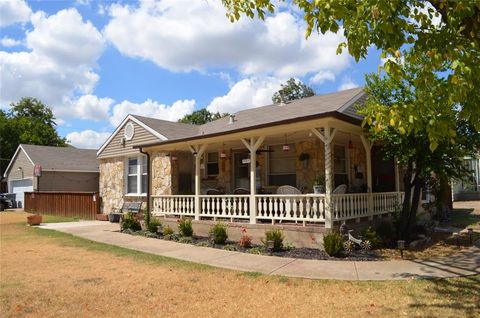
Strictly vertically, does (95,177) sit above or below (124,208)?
above

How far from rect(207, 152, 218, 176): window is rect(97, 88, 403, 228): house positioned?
0.14 ft

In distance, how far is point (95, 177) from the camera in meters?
30.6

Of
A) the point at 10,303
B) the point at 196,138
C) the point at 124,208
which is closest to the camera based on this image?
the point at 10,303

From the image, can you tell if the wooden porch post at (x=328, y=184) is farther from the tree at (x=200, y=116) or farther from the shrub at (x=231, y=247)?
the tree at (x=200, y=116)

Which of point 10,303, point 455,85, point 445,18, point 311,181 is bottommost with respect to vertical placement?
point 10,303

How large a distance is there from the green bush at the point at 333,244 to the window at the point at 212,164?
26.3 ft

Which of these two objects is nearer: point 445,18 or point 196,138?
point 445,18

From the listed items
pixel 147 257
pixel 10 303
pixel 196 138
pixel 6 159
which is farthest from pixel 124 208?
pixel 6 159

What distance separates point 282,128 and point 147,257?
4.72 metres

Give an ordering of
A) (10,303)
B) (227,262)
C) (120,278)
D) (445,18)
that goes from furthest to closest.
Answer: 1. (227,262)
2. (120,278)
3. (10,303)
4. (445,18)

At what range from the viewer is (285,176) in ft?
46.3

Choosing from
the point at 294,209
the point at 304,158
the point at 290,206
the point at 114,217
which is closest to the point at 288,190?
the point at 290,206

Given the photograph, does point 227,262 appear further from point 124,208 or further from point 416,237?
point 124,208

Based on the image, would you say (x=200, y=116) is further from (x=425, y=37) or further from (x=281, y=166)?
(x=425, y=37)
